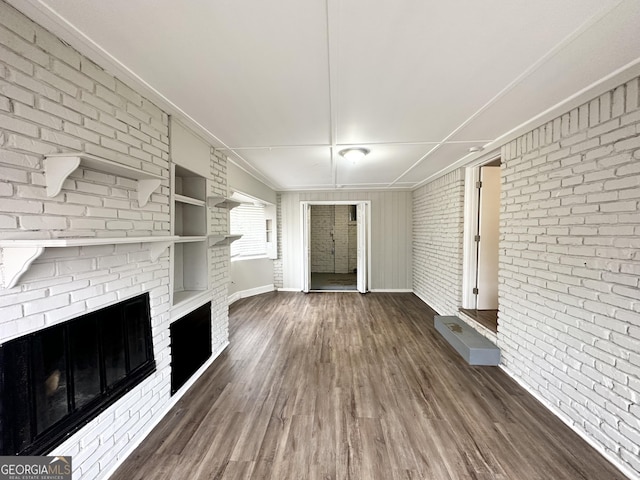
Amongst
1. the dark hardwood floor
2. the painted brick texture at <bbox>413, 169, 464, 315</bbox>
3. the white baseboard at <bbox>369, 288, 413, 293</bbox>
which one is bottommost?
the dark hardwood floor

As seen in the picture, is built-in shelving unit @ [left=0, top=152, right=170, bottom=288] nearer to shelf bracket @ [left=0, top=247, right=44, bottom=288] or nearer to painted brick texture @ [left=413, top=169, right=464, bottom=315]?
shelf bracket @ [left=0, top=247, right=44, bottom=288]

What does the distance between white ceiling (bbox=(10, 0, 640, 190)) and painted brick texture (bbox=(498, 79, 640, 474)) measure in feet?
1.10

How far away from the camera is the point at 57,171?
117cm

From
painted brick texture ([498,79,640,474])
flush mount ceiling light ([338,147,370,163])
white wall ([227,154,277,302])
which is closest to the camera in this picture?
painted brick texture ([498,79,640,474])

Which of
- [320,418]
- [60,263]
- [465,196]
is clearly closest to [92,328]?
[60,263]

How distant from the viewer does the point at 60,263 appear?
48.7 inches

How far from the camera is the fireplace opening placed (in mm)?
2168

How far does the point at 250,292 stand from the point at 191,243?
317cm

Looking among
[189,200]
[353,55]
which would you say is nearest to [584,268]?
[353,55]

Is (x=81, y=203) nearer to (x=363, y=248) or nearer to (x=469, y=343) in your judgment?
(x=469, y=343)

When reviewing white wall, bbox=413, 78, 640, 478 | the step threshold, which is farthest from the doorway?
white wall, bbox=413, 78, 640, 478

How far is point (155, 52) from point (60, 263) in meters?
1.23

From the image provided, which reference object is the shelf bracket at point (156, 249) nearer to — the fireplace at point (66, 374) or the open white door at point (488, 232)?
the fireplace at point (66, 374)

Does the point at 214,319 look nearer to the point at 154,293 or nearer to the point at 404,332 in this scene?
the point at 154,293
